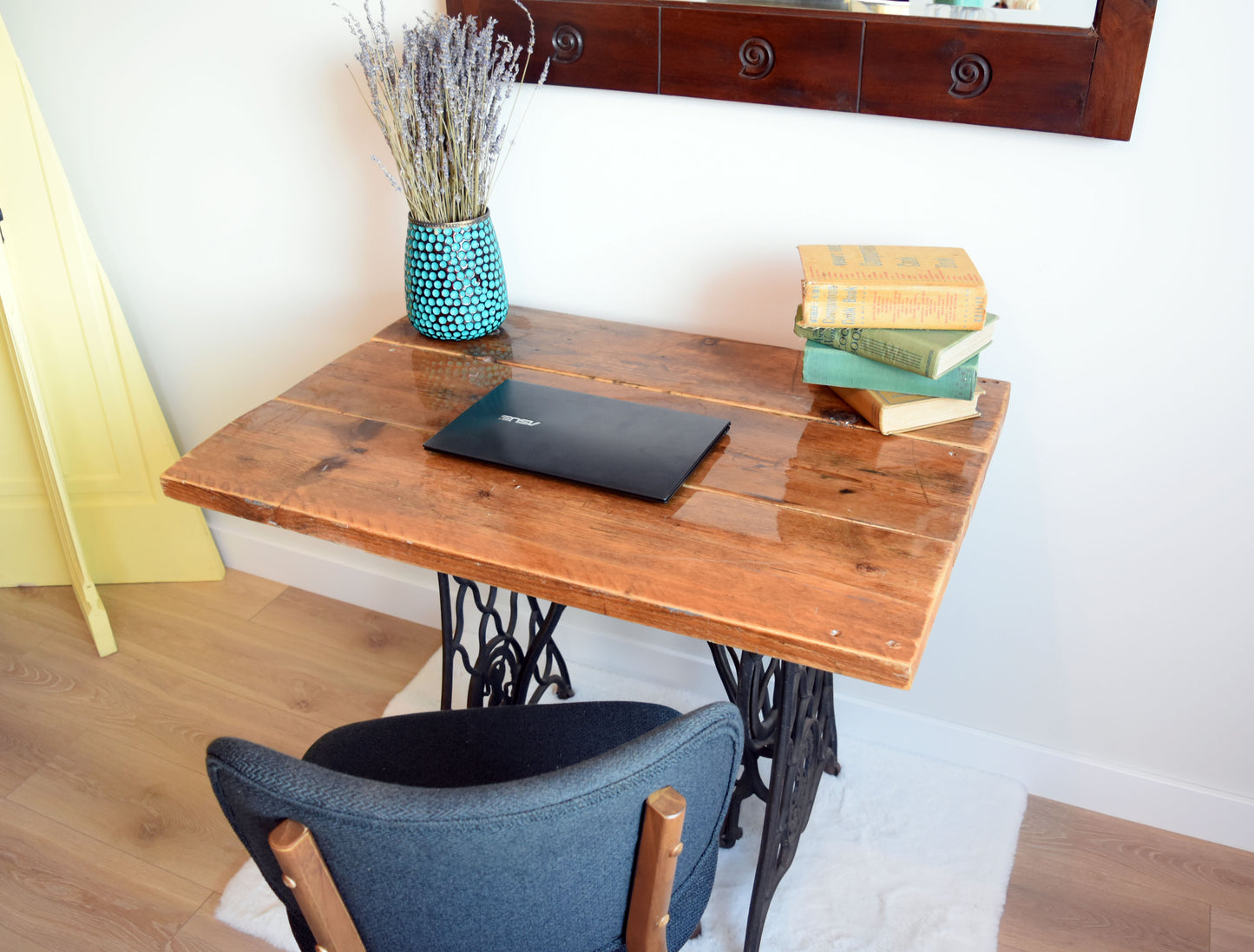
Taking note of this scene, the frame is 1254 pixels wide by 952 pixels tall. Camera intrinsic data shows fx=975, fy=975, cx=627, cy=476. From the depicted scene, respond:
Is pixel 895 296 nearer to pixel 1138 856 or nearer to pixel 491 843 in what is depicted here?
pixel 491 843

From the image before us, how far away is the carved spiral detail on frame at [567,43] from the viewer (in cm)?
150

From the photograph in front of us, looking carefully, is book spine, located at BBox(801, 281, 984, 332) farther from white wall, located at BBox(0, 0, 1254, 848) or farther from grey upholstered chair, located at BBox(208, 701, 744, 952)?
grey upholstered chair, located at BBox(208, 701, 744, 952)

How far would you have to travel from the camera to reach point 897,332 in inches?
49.2

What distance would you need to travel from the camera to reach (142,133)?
196 centimetres

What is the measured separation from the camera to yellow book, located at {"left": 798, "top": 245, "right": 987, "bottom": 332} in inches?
48.5

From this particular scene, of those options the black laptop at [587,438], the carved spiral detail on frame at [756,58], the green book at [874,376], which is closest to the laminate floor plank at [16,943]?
the black laptop at [587,438]

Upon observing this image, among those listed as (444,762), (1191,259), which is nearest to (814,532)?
(444,762)

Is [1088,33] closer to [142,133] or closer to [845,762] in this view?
[845,762]

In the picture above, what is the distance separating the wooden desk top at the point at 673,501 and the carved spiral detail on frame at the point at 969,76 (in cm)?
41

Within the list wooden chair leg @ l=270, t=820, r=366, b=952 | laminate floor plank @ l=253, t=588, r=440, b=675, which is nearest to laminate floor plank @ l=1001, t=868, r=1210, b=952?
wooden chair leg @ l=270, t=820, r=366, b=952

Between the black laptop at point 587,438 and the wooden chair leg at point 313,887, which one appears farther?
the black laptop at point 587,438

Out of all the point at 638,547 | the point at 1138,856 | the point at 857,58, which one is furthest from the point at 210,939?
the point at 857,58

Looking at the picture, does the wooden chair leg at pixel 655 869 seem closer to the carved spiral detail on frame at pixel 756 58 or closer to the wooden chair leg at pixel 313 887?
the wooden chair leg at pixel 313 887

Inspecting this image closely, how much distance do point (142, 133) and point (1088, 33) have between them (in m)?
1.72
